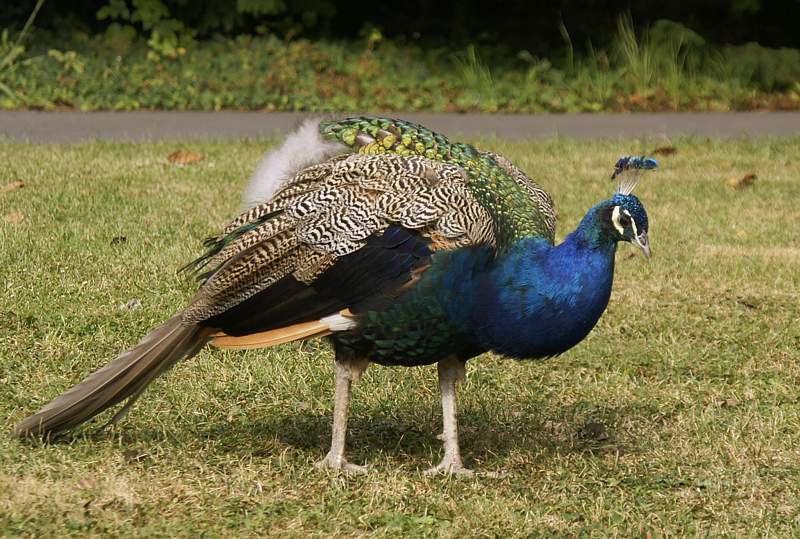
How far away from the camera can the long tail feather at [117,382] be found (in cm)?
436

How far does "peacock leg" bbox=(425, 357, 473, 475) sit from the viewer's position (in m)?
4.50

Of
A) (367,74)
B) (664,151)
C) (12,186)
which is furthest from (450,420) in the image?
(367,74)

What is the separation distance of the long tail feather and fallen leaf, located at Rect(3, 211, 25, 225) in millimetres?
2998

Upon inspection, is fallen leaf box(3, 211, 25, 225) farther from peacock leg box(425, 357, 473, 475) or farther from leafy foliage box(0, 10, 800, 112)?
leafy foliage box(0, 10, 800, 112)

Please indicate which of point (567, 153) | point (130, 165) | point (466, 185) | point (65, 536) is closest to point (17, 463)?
point (65, 536)

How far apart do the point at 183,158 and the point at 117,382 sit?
4.92 m

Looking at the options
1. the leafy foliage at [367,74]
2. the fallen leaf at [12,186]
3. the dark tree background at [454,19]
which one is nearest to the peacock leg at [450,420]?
the fallen leaf at [12,186]

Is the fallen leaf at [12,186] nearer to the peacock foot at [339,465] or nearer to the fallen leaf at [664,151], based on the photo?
the peacock foot at [339,465]

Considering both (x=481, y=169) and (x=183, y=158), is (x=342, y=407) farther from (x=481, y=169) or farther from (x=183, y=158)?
(x=183, y=158)

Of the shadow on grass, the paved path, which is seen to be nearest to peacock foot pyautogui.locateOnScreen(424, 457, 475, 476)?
the shadow on grass

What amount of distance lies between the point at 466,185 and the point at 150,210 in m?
3.74

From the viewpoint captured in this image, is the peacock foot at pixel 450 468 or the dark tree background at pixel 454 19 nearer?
the peacock foot at pixel 450 468

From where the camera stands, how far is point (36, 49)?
12.5 metres

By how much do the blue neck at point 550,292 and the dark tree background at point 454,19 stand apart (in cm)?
899
